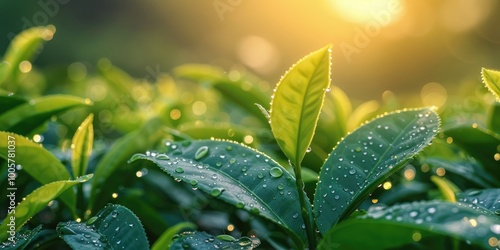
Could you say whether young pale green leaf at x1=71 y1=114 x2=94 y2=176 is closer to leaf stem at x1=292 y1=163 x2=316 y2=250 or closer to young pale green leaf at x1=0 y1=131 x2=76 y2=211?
young pale green leaf at x1=0 y1=131 x2=76 y2=211

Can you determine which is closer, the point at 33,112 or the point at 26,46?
the point at 33,112

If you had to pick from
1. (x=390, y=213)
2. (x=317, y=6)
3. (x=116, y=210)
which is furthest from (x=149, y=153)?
(x=317, y=6)

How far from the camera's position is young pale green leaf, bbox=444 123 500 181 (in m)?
1.45

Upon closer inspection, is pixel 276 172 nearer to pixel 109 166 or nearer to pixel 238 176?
pixel 238 176

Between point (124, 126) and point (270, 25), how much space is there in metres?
13.0

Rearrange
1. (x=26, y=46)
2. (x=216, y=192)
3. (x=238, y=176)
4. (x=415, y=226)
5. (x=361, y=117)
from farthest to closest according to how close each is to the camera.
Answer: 1. (x=361, y=117)
2. (x=26, y=46)
3. (x=238, y=176)
4. (x=216, y=192)
5. (x=415, y=226)

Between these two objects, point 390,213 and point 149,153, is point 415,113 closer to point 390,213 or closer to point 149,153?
point 390,213

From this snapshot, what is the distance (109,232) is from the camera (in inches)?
44.3

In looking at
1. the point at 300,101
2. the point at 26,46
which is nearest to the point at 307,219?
the point at 300,101

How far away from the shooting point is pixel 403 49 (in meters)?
14.1

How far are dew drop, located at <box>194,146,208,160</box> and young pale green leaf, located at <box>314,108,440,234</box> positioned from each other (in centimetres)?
26

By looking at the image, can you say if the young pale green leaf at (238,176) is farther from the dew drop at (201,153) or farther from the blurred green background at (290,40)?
the blurred green background at (290,40)

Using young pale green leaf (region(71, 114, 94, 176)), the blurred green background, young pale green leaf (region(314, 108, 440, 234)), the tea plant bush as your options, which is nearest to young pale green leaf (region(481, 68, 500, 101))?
the tea plant bush

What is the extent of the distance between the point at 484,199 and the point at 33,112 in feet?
3.77
